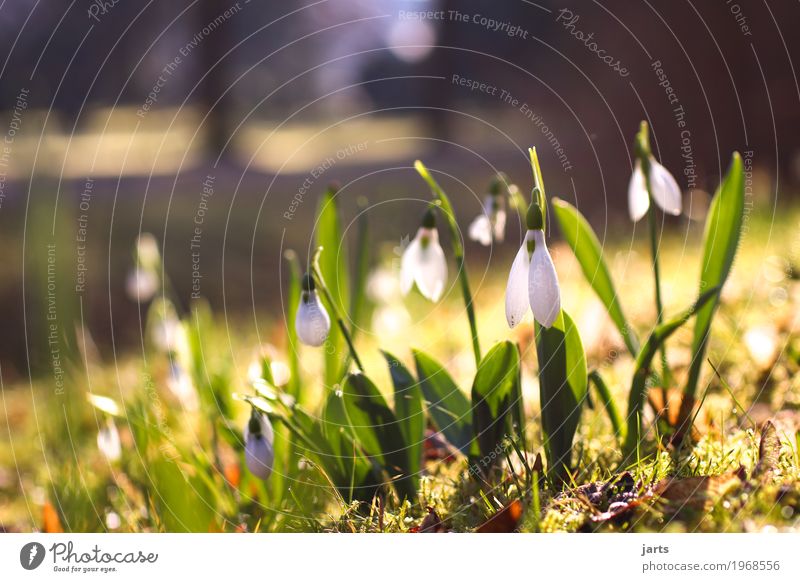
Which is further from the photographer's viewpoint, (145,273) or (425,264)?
(145,273)

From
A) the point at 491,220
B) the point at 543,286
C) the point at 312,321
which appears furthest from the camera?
the point at 491,220

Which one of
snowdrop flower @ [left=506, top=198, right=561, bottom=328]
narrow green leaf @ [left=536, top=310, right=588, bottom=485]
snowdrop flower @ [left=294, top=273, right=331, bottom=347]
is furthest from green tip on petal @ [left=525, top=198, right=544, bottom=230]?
snowdrop flower @ [left=294, top=273, right=331, bottom=347]

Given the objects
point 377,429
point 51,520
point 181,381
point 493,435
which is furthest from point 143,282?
point 493,435

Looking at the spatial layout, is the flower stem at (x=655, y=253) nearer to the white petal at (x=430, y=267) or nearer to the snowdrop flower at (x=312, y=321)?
the white petal at (x=430, y=267)

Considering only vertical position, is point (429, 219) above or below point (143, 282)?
above

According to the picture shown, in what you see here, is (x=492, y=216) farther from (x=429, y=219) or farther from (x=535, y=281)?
(x=535, y=281)
